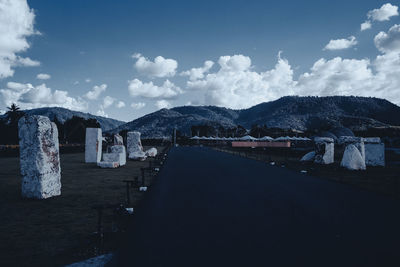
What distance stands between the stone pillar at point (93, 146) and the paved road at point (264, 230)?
1306cm

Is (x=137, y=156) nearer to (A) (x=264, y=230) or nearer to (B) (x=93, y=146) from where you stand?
(B) (x=93, y=146)

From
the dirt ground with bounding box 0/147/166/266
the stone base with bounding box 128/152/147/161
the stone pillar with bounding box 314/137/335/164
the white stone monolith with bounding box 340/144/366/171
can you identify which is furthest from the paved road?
the stone base with bounding box 128/152/147/161

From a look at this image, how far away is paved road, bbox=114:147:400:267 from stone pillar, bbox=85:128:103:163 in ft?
42.8

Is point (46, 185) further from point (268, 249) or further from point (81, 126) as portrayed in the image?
point (81, 126)

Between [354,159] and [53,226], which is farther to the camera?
[354,159]

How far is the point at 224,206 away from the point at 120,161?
43.2ft

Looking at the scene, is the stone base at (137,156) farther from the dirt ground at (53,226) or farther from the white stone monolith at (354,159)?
the white stone monolith at (354,159)

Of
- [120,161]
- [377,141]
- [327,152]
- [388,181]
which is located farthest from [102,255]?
[377,141]

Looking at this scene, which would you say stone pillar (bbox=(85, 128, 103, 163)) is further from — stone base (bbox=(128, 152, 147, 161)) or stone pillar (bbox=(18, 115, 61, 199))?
stone pillar (bbox=(18, 115, 61, 199))

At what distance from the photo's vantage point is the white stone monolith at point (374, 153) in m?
19.7

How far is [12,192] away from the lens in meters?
9.72

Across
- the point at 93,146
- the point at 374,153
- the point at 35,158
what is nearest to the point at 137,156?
the point at 93,146

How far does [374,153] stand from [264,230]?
18117mm

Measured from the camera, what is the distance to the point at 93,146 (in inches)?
845
